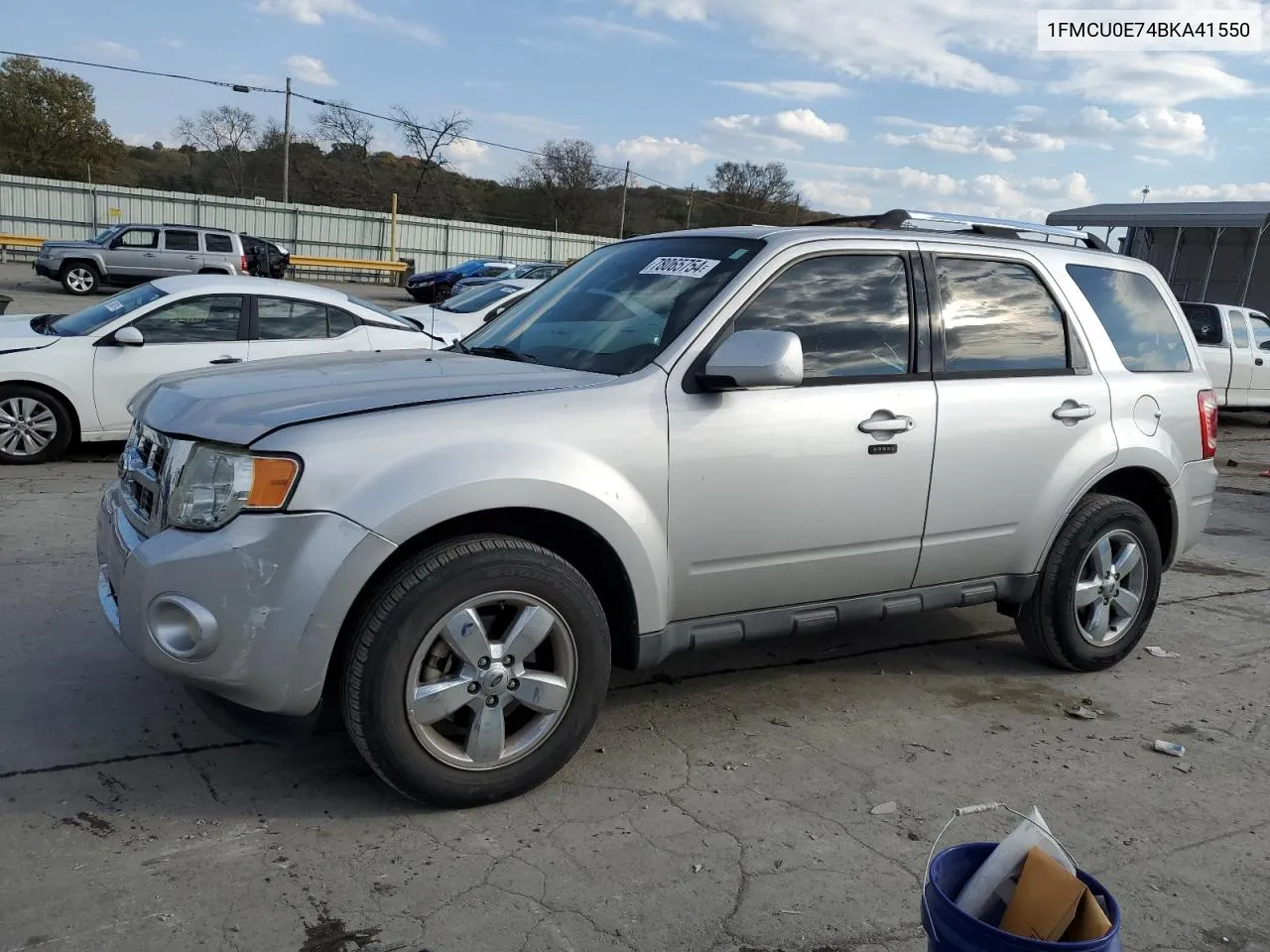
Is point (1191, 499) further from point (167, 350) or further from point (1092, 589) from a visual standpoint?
point (167, 350)

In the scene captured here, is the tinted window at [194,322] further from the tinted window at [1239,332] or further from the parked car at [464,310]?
the tinted window at [1239,332]

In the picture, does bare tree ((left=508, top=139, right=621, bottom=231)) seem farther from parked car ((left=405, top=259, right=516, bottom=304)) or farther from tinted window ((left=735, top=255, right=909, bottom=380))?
tinted window ((left=735, top=255, right=909, bottom=380))

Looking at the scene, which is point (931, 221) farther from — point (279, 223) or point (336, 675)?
point (279, 223)

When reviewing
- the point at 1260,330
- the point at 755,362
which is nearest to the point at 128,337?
the point at 755,362

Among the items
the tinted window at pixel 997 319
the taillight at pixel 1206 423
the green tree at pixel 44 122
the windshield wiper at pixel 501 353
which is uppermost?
the green tree at pixel 44 122

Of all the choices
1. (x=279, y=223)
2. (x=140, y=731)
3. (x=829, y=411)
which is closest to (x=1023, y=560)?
(x=829, y=411)

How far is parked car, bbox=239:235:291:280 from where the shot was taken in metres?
30.0

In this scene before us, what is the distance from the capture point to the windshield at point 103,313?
27.0 feet

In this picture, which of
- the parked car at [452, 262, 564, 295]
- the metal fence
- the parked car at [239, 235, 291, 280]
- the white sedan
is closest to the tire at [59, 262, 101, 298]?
the parked car at [239, 235, 291, 280]

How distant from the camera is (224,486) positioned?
3.03m

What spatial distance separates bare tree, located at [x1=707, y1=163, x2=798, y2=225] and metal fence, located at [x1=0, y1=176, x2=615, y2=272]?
22.1 m

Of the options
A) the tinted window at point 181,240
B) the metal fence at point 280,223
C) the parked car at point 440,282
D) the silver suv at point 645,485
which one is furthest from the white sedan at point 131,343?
the metal fence at point 280,223

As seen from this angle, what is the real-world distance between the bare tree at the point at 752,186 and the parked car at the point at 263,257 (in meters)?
39.6

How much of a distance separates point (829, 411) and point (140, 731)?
2.66 meters
